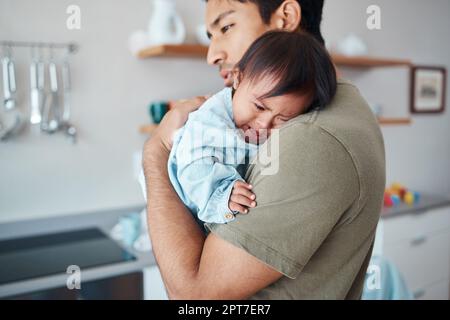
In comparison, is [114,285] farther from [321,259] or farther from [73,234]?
[321,259]

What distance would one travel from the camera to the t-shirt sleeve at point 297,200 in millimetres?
435

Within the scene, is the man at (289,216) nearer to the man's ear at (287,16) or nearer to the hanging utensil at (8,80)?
the man's ear at (287,16)

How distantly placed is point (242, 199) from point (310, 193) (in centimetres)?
8

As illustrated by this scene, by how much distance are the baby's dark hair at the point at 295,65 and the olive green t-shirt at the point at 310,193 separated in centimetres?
4

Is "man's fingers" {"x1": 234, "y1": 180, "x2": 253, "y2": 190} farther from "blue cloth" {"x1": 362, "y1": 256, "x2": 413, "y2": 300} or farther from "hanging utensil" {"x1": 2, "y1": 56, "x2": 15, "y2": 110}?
"hanging utensil" {"x1": 2, "y1": 56, "x2": 15, "y2": 110}

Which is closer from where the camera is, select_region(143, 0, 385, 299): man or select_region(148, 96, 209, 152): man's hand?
select_region(143, 0, 385, 299): man

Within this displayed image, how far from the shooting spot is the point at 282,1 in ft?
1.95

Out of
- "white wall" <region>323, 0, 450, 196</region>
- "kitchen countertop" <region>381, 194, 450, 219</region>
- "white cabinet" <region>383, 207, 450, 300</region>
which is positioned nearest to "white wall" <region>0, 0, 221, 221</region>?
"white wall" <region>323, 0, 450, 196</region>

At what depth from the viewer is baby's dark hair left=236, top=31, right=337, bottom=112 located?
0.51 meters

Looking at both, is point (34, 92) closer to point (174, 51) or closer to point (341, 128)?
point (174, 51)

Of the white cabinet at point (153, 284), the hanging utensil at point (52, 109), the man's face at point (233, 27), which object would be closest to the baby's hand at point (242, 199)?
the man's face at point (233, 27)

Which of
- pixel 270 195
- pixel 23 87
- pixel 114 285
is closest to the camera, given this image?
pixel 270 195
